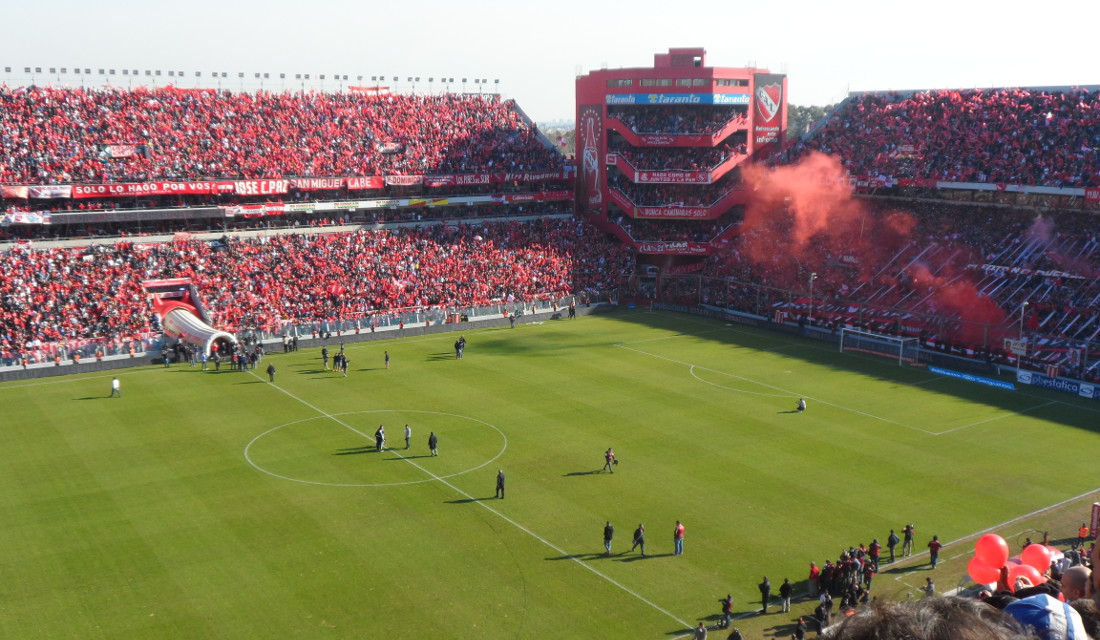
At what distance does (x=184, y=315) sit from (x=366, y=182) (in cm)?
2070

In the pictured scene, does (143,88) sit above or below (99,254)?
above

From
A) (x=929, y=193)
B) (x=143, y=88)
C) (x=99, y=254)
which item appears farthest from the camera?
(x=143, y=88)

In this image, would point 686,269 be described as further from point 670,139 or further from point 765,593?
point 765,593

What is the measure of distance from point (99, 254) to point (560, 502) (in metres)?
40.9

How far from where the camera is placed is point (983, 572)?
16.6m

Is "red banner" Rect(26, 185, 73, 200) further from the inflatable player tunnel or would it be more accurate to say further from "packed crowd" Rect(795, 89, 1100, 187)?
"packed crowd" Rect(795, 89, 1100, 187)

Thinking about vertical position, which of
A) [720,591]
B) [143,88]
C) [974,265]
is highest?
[143,88]

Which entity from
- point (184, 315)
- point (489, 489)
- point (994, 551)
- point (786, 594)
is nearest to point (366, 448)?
point (489, 489)

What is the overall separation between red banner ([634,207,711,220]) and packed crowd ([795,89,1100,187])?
10.1m

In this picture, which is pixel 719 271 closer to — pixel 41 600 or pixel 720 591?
pixel 720 591

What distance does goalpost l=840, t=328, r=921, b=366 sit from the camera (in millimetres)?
54188

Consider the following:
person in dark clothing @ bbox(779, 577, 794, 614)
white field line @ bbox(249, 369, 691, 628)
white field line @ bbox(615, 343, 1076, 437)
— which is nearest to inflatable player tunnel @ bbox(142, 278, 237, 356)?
white field line @ bbox(249, 369, 691, 628)

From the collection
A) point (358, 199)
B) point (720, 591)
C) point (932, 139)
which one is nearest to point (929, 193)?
point (932, 139)

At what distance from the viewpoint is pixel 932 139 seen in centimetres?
6856
